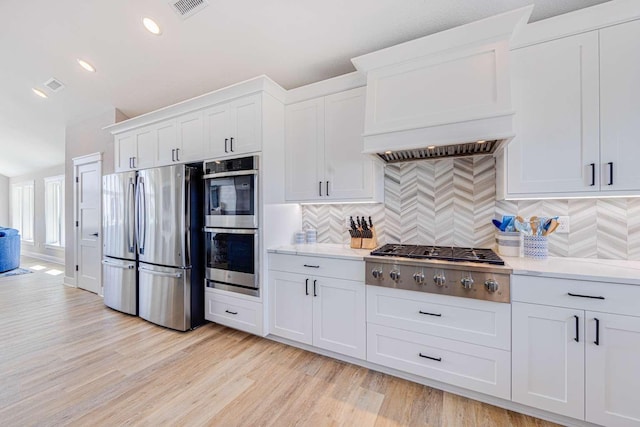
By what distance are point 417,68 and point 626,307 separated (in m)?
1.88

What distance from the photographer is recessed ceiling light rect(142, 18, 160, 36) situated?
8.53ft

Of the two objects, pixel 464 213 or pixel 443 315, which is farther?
pixel 464 213

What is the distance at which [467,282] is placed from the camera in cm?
173

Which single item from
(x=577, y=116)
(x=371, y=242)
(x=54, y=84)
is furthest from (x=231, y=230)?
(x=54, y=84)

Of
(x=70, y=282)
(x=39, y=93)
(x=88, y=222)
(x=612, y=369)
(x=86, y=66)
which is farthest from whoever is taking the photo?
(x=70, y=282)

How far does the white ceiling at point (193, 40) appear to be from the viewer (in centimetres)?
213

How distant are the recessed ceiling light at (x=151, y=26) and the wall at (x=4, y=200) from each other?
9326mm

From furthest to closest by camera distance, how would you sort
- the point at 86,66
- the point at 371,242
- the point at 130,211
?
the point at 86,66 → the point at 130,211 → the point at 371,242

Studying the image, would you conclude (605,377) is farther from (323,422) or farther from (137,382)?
(137,382)

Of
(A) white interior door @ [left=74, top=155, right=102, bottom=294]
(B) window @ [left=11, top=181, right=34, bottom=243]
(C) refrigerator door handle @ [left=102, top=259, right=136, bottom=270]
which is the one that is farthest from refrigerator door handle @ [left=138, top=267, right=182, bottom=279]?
(B) window @ [left=11, top=181, right=34, bottom=243]

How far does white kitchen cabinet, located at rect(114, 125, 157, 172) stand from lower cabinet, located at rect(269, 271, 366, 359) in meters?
2.25

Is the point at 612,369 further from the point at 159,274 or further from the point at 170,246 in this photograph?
the point at 159,274

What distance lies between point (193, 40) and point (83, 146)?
323cm

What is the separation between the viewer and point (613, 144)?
1631 millimetres
